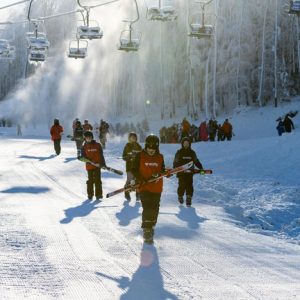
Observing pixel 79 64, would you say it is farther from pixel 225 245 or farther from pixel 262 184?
pixel 225 245

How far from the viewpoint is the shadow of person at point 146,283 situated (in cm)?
596

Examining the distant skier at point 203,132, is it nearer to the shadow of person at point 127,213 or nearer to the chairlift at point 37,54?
the chairlift at point 37,54

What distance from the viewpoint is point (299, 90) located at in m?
49.4

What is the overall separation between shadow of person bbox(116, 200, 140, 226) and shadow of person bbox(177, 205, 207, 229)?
89cm

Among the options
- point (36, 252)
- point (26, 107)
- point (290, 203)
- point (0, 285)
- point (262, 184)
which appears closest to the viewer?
point (0, 285)

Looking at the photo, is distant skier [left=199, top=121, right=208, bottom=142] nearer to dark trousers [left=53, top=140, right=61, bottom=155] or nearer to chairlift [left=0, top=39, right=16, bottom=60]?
dark trousers [left=53, top=140, right=61, bottom=155]

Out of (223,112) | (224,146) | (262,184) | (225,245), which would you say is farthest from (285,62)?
(225,245)

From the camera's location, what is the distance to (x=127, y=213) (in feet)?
38.5

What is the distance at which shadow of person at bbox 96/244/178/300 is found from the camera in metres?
5.96

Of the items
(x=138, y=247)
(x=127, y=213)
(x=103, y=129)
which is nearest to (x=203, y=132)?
(x=103, y=129)

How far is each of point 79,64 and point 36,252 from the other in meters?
72.7

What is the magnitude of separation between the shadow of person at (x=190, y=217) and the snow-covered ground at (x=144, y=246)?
0.07 ft

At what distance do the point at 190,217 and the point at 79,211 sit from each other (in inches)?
84.9

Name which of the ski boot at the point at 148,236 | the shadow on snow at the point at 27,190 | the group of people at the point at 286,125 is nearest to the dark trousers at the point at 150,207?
the ski boot at the point at 148,236
